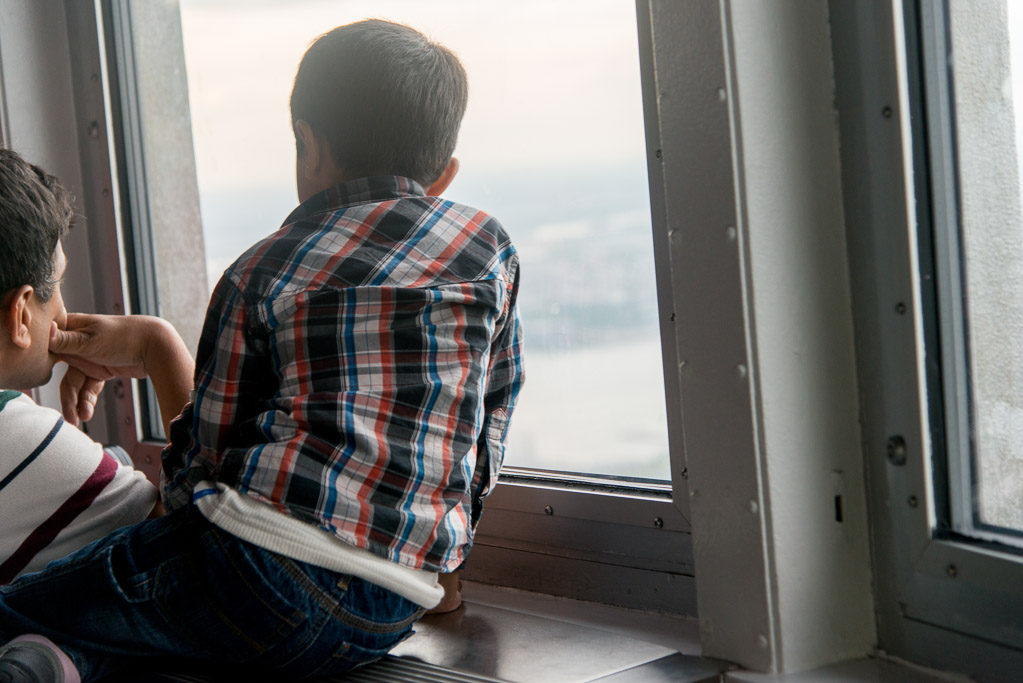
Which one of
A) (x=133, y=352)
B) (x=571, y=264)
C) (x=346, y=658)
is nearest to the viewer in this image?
(x=346, y=658)

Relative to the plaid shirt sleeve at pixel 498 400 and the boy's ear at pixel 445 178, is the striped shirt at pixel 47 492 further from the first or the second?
the boy's ear at pixel 445 178

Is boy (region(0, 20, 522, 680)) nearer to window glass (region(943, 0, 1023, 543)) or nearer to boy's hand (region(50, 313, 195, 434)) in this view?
boy's hand (region(50, 313, 195, 434))

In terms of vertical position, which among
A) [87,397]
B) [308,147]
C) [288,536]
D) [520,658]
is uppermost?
[308,147]

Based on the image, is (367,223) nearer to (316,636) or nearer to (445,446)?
(445,446)

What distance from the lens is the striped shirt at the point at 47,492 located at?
3.86 feet

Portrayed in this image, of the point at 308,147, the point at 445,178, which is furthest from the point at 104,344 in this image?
the point at 445,178

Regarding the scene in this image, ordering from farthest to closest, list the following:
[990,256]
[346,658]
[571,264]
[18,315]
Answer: [571,264]
[18,315]
[346,658]
[990,256]

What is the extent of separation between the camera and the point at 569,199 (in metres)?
1.39

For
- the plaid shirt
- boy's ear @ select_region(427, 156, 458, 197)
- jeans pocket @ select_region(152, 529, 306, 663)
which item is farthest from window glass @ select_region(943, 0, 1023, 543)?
jeans pocket @ select_region(152, 529, 306, 663)

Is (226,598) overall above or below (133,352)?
below

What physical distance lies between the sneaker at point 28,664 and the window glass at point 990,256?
98cm

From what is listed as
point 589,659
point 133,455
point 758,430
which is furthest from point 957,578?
point 133,455

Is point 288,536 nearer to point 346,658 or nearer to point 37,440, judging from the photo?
point 346,658

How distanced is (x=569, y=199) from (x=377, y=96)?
0.34 metres
